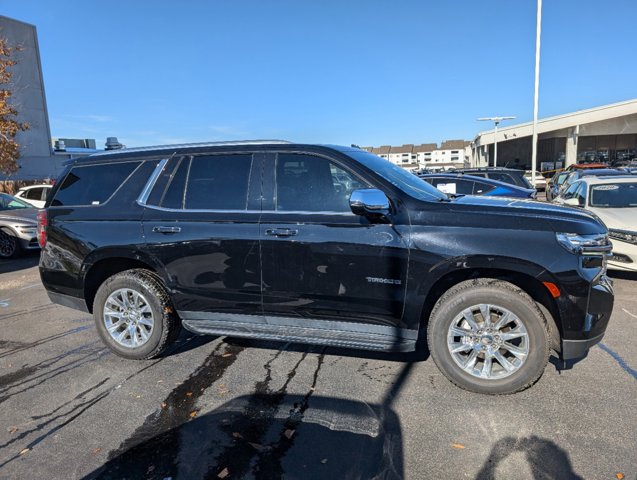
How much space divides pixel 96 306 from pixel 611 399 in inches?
177

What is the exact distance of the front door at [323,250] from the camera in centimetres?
342

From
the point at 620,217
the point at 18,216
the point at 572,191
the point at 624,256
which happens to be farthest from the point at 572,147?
the point at 18,216

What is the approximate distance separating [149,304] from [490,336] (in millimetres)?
2998

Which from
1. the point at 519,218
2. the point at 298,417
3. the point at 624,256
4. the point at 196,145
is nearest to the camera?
the point at 298,417

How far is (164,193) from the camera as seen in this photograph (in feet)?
13.4

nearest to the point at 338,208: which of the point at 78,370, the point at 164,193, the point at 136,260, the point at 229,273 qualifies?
the point at 229,273

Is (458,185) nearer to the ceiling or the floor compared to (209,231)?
nearer to the ceiling

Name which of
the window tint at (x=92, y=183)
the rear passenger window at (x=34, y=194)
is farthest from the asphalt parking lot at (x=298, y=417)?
the rear passenger window at (x=34, y=194)

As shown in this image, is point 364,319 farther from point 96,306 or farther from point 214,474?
point 96,306

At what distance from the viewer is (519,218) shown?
3240 millimetres

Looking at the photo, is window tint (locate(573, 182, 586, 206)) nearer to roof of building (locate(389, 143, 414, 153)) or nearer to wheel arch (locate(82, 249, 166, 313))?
wheel arch (locate(82, 249, 166, 313))

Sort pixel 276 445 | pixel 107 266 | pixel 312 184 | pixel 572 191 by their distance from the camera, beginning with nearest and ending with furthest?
pixel 276 445 < pixel 312 184 < pixel 107 266 < pixel 572 191

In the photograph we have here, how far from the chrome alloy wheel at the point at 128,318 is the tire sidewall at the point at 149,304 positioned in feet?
0.11

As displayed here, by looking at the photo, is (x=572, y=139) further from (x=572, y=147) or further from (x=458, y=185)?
(x=458, y=185)
